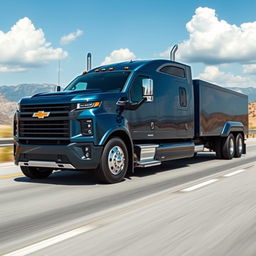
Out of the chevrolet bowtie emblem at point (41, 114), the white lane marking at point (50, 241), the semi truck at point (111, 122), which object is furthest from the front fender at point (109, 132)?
the white lane marking at point (50, 241)

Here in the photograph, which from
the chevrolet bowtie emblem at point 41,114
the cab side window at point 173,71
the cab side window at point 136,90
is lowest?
the chevrolet bowtie emblem at point 41,114

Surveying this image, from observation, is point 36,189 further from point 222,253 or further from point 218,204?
point 222,253

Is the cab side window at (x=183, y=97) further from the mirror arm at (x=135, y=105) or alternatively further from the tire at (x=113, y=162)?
the tire at (x=113, y=162)

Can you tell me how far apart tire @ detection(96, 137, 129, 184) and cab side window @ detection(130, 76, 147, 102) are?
1004 millimetres

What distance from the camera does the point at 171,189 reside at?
755cm

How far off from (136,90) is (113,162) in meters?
1.65

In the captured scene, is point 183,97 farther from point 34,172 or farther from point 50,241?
point 50,241

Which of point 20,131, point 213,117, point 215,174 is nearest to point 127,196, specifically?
point 20,131

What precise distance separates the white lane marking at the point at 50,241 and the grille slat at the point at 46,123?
3411 millimetres

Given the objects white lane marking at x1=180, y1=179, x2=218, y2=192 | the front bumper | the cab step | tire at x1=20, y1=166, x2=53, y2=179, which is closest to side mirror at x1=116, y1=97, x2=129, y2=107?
the front bumper

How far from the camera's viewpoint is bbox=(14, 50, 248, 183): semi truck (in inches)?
304

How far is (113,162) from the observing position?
26.8 ft

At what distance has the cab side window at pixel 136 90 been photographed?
8750mm

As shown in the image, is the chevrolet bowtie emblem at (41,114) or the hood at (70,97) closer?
the hood at (70,97)
